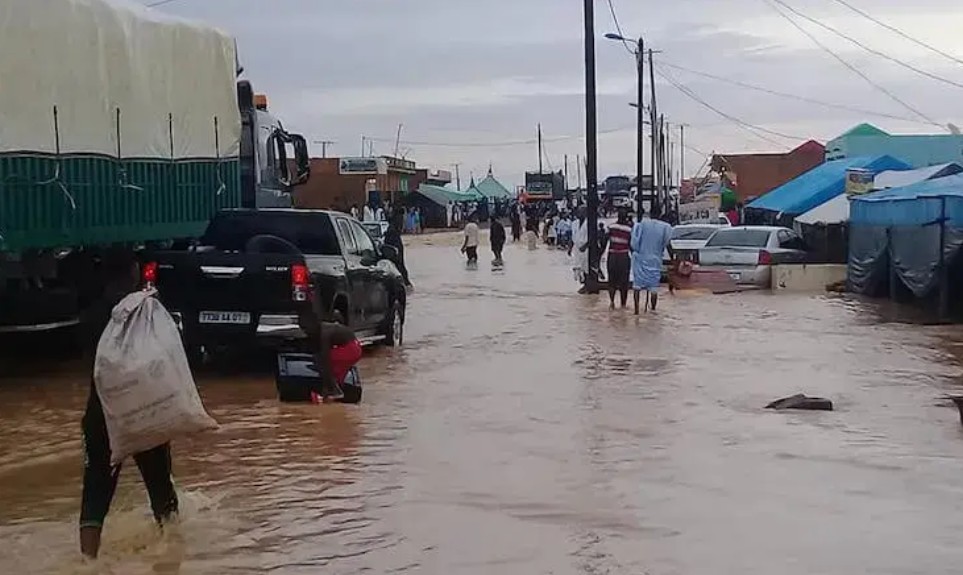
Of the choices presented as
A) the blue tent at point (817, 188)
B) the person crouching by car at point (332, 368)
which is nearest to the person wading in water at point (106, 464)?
the person crouching by car at point (332, 368)

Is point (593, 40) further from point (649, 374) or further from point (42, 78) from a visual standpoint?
point (42, 78)

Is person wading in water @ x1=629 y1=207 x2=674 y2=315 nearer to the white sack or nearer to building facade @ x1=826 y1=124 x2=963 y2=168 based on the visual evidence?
the white sack

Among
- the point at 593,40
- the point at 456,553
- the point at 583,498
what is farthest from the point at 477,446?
the point at 593,40

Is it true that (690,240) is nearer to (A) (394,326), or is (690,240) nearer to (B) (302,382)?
(A) (394,326)

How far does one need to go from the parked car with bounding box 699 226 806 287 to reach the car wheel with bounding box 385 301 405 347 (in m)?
12.3

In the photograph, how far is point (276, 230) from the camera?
15.9 metres

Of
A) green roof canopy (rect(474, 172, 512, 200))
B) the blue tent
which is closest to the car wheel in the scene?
the blue tent

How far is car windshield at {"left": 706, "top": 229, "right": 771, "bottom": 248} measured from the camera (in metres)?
30.7

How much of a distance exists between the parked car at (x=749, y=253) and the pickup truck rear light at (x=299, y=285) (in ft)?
54.8

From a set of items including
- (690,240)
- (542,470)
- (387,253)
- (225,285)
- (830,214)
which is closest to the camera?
(542,470)

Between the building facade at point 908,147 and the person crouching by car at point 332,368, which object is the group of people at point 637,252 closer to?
the person crouching by car at point 332,368

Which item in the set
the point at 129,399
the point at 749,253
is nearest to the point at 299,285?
the point at 129,399

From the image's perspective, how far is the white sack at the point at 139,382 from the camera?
6992 millimetres

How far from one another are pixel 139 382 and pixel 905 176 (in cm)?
2840
